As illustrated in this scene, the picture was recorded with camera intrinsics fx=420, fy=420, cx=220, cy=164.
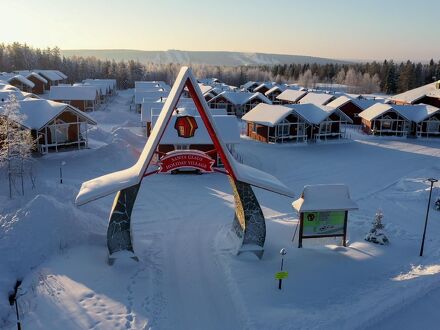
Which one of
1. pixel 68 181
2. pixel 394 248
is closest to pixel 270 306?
pixel 394 248

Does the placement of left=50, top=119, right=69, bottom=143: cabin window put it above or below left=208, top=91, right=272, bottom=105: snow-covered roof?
below

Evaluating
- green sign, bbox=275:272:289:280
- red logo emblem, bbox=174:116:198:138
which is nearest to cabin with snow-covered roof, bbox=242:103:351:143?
red logo emblem, bbox=174:116:198:138

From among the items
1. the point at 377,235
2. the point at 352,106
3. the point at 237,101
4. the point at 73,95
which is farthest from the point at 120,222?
the point at 352,106

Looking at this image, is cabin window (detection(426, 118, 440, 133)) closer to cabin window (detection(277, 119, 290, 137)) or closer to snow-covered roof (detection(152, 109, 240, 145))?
cabin window (detection(277, 119, 290, 137))

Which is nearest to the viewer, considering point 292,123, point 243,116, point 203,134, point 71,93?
point 203,134

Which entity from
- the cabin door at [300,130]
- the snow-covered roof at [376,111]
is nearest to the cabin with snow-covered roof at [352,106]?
the snow-covered roof at [376,111]

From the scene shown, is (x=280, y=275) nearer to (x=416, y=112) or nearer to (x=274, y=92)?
(x=416, y=112)
